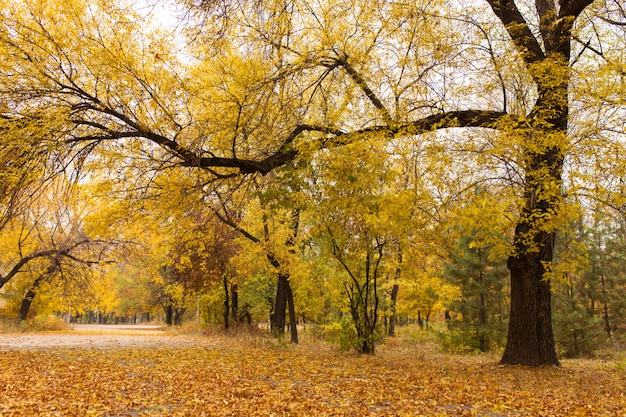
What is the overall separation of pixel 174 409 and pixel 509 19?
949 cm

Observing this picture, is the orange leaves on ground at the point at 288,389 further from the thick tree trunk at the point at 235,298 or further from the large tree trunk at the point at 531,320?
the thick tree trunk at the point at 235,298

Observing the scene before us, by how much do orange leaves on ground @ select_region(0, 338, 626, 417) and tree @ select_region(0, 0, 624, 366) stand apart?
90.5 inches

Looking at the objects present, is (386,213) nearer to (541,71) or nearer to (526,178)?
(526,178)

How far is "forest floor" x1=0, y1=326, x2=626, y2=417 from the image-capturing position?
16.1 ft

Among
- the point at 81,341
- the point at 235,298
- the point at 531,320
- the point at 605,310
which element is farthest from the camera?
the point at 235,298

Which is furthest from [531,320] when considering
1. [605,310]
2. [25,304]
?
[25,304]

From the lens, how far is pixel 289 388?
20.1 feet

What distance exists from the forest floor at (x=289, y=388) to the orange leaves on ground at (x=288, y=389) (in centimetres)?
1

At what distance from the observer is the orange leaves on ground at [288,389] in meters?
4.89

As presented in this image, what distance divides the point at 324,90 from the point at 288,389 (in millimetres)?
6109

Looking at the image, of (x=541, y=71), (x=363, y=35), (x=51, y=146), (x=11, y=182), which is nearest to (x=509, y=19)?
(x=541, y=71)

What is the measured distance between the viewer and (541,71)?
7254 millimetres

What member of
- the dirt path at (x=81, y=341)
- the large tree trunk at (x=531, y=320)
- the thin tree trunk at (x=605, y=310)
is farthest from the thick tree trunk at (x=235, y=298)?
the thin tree trunk at (x=605, y=310)

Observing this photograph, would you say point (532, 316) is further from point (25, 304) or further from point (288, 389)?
point (25, 304)
